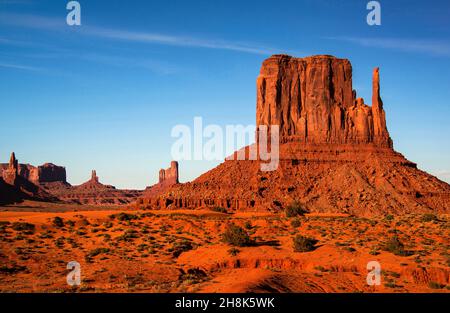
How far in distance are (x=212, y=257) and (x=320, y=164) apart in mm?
60334

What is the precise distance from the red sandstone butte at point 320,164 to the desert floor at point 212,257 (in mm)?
30273

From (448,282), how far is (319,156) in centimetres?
6474

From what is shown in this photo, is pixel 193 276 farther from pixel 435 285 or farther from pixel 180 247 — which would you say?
pixel 435 285

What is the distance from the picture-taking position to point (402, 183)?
80.7 m

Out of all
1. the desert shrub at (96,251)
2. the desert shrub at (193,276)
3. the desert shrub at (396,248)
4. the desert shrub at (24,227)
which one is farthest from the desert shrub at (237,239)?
the desert shrub at (24,227)

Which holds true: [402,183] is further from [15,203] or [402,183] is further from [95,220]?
[15,203]

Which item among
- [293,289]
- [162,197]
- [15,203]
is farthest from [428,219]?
[15,203]

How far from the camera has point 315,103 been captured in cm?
9862

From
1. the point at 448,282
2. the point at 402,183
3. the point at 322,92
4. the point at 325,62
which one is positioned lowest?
the point at 448,282

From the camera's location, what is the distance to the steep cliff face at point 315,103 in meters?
94.9

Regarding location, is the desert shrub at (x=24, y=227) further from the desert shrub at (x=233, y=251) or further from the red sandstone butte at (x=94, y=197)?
the red sandstone butte at (x=94, y=197)

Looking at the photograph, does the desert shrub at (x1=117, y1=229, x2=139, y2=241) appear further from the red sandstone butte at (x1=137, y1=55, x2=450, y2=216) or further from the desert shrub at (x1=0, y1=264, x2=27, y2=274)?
the red sandstone butte at (x1=137, y1=55, x2=450, y2=216)

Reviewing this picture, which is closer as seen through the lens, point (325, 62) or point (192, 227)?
point (192, 227)
